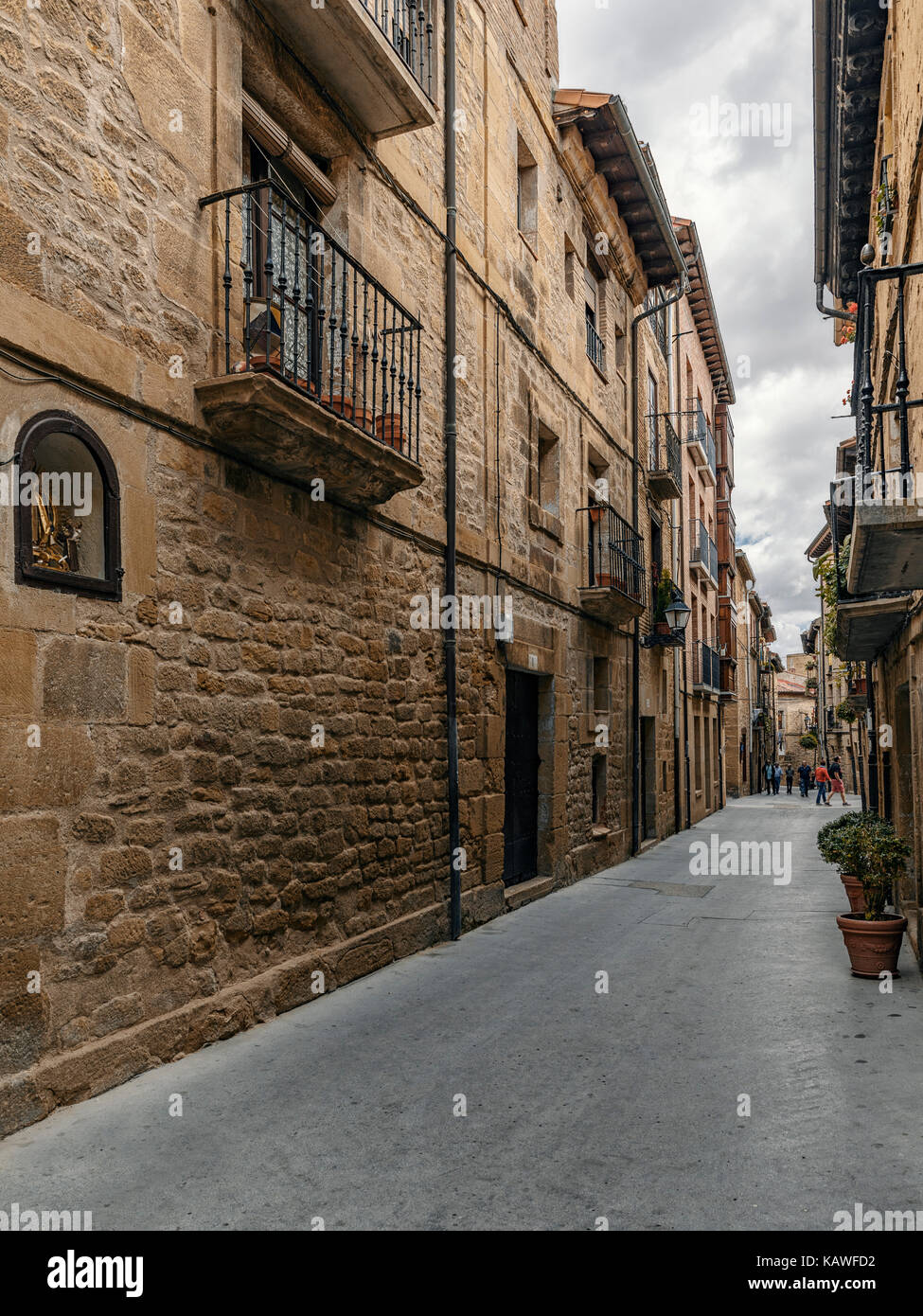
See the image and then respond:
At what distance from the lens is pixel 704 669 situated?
22.5m

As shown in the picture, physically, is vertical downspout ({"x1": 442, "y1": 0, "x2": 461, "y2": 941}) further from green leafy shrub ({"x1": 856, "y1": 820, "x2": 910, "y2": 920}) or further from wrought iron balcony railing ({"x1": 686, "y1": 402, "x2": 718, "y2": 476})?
wrought iron balcony railing ({"x1": 686, "y1": 402, "x2": 718, "y2": 476})

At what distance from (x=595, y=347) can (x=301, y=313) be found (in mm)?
8261

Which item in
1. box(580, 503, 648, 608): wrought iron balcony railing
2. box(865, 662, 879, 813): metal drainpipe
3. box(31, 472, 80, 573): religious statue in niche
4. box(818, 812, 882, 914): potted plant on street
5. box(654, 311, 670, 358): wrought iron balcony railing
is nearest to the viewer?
box(31, 472, 80, 573): religious statue in niche

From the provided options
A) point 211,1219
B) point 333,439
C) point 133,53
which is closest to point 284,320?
point 333,439

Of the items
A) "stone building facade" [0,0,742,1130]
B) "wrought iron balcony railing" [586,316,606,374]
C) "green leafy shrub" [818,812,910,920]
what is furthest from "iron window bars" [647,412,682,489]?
"green leafy shrub" [818,812,910,920]

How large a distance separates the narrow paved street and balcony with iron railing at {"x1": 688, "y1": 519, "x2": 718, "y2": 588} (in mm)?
16425

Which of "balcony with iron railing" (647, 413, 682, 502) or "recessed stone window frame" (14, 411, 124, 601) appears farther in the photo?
"balcony with iron railing" (647, 413, 682, 502)

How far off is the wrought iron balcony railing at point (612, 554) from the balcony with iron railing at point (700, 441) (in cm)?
870

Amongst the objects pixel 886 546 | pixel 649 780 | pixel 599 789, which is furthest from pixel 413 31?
pixel 649 780

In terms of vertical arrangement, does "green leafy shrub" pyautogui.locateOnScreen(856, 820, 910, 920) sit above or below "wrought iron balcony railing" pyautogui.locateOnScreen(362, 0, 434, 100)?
below

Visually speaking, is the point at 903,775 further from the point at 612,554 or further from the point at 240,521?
the point at 240,521

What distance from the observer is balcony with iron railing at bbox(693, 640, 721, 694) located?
70.4 feet
